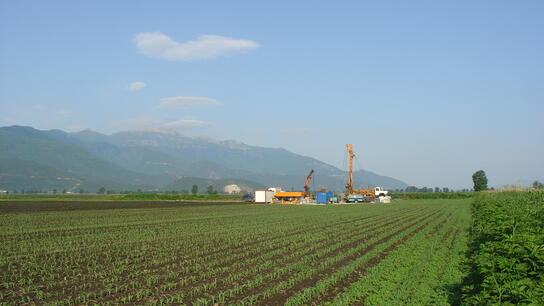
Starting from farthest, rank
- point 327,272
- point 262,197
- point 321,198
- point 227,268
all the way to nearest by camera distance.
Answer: point 321,198 < point 262,197 < point 227,268 < point 327,272

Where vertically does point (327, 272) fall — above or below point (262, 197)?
below

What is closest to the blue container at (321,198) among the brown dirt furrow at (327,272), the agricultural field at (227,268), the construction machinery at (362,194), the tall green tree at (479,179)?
the construction machinery at (362,194)

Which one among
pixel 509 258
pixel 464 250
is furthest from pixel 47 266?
→ pixel 464 250

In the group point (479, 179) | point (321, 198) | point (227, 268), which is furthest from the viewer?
point (479, 179)

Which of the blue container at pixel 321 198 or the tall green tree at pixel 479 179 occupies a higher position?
the tall green tree at pixel 479 179

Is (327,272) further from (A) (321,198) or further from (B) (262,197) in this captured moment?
(A) (321,198)

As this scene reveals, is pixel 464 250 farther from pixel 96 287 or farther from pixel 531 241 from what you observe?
pixel 96 287

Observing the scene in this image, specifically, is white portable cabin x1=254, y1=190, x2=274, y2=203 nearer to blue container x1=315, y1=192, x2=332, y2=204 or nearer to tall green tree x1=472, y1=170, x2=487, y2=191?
blue container x1=315, y1=192, x2=332, y2=204

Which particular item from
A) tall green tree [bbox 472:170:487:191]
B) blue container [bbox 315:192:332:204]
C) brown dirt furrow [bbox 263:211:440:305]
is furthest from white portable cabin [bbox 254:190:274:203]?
tall green tree [bbox 472:170:487:191]

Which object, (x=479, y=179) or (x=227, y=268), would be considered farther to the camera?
(x=479, y=179)

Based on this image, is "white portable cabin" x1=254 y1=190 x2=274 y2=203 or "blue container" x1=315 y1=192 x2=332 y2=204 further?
"blue container" x1=315 y1=192 x2=332 y2=204

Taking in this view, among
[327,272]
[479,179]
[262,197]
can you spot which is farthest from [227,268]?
[479,179]

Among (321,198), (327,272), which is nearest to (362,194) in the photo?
(321,198)

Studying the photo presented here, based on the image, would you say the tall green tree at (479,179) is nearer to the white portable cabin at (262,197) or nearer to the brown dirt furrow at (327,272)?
the white portable cabin at (262,197)
